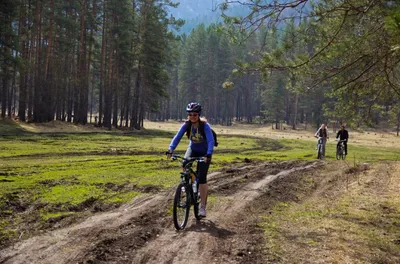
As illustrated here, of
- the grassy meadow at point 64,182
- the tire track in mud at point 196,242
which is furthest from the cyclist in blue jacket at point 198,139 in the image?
the grassy meadow at point 64,182

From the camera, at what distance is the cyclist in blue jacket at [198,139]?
757cm

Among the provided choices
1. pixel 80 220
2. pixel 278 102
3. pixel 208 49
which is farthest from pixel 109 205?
pixel 208 49

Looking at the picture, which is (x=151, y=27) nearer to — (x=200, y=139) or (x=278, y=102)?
(x=278, y=102)

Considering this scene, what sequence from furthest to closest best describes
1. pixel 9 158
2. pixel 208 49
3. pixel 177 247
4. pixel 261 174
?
1. pixel 208 49
2. pixel 9 158
3. pixel 261 174
4. pixel 177 247

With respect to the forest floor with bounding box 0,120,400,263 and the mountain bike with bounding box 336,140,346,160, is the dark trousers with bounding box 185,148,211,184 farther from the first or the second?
the mountain bike with bounding box 336,140,346,160

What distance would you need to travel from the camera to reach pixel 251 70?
8.07 metres

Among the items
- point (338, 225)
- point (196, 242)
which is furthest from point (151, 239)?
point (338, 225)

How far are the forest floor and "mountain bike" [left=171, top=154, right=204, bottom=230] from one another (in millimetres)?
231

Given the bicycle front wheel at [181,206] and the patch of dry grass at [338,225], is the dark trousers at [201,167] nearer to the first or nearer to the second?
the bicycle front wheel at [181,206]

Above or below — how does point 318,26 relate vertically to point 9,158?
above

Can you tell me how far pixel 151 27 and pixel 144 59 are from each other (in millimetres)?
4071

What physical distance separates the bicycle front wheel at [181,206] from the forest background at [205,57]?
2.55 meters

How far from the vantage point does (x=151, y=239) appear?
6.49 m

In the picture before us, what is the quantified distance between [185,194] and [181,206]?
0.28 meters
